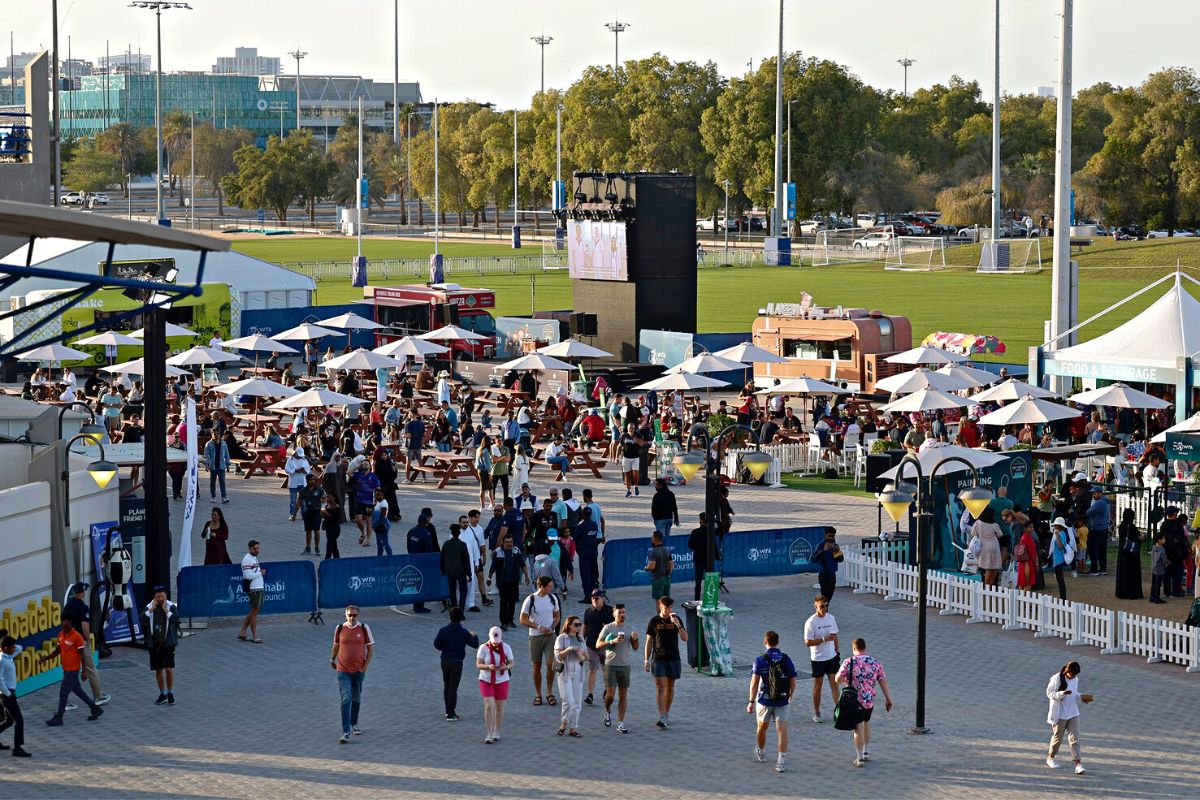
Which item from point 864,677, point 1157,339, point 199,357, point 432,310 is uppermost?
point 432,310

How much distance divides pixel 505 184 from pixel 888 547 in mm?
102241

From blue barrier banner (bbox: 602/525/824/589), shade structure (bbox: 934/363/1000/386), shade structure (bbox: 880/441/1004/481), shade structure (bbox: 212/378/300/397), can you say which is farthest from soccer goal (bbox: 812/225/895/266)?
blue barrier banner (bbox: 602/525/824/589)

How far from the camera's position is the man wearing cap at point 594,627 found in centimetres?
1597

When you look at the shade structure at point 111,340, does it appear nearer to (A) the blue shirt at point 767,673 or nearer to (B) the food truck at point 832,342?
(B) the food truck at point 832,342

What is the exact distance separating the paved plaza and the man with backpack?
0.31 m

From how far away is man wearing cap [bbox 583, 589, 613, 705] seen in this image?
16.0 metres

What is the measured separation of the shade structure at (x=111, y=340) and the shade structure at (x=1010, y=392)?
801 inches

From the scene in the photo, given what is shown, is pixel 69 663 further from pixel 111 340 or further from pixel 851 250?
pixel 851 250

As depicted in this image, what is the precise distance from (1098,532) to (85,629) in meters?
13.1

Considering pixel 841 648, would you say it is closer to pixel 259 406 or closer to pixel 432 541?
pixel 432 541

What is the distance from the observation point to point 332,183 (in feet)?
464

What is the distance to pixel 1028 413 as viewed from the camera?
2778 centimetres

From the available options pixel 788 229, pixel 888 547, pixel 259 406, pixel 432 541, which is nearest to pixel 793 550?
pixel 888 547

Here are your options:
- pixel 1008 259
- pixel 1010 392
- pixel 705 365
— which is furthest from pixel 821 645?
pixel 1008 259
